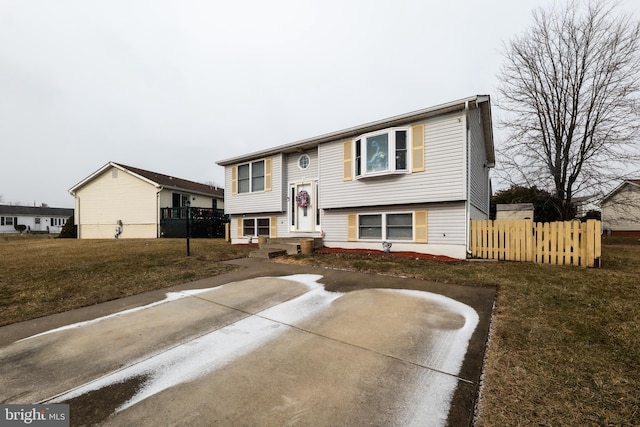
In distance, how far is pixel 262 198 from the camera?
13.7 metres

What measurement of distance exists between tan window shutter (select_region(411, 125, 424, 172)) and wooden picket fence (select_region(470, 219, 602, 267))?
9.20 feet

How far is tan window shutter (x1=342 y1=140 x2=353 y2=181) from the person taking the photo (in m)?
11.0

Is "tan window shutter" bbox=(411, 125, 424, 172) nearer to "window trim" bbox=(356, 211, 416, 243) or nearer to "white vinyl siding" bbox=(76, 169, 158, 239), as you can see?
"window trim" bbox=(356, 211, 416, 243)

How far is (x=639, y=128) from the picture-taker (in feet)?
44.2

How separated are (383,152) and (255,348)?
868 centimetres

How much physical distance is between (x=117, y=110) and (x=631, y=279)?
30.7 m

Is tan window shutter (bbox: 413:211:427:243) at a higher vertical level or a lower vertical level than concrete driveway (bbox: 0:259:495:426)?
higher

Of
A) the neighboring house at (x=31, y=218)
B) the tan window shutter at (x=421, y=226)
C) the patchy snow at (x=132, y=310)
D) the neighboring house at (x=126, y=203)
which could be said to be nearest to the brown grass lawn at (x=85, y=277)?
the patchy snow at (x=132, y=310)

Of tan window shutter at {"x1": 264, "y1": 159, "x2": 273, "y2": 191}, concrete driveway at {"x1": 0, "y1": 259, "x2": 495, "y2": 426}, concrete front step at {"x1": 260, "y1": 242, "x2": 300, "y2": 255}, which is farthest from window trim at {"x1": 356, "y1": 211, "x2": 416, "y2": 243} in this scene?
tan window shutter at {"x1": 264, "y1": 159, "x2": 273, "y2": 191}

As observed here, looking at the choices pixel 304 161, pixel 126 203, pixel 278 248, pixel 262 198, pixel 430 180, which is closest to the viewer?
pixel 430 180

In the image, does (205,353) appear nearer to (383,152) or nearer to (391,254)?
(391,254)

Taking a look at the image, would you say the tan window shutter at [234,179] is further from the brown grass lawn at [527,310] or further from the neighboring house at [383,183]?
the brown grass lawn at [527,310]

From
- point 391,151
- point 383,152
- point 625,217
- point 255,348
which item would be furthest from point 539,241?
point 625,217

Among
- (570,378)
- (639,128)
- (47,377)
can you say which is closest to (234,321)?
(47,377)
